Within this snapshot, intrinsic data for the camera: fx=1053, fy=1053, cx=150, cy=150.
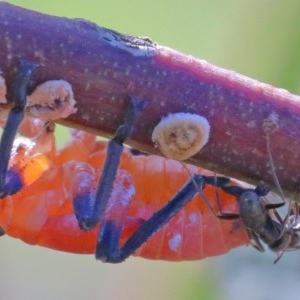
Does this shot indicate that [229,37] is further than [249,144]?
Yes

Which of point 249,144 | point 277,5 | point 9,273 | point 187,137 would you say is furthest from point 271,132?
point 9,273

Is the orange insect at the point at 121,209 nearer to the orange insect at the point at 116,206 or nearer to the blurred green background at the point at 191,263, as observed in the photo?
the orange insect at the point at 116,206

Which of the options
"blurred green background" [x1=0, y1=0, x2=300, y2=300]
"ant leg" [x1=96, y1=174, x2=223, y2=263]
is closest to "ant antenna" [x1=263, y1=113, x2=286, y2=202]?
"ant leg" [x1=96, y1=174, x2=223, y2=263]

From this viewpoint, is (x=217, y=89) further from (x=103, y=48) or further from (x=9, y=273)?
(x=9, y=273)

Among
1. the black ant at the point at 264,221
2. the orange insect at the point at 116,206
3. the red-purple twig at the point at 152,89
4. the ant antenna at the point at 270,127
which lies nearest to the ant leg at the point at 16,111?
the red-purple twig at the point at 152,89

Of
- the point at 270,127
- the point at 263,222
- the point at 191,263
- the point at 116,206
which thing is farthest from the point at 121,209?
the point at 191,263

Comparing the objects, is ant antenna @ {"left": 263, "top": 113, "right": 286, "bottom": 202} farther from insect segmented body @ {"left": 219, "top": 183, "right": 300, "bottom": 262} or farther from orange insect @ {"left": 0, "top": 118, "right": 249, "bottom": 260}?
orange insect @ {"left": 0, "top": 118, "right": 249, "bottom": 260}

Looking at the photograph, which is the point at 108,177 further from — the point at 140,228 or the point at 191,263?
the point at 191,263
